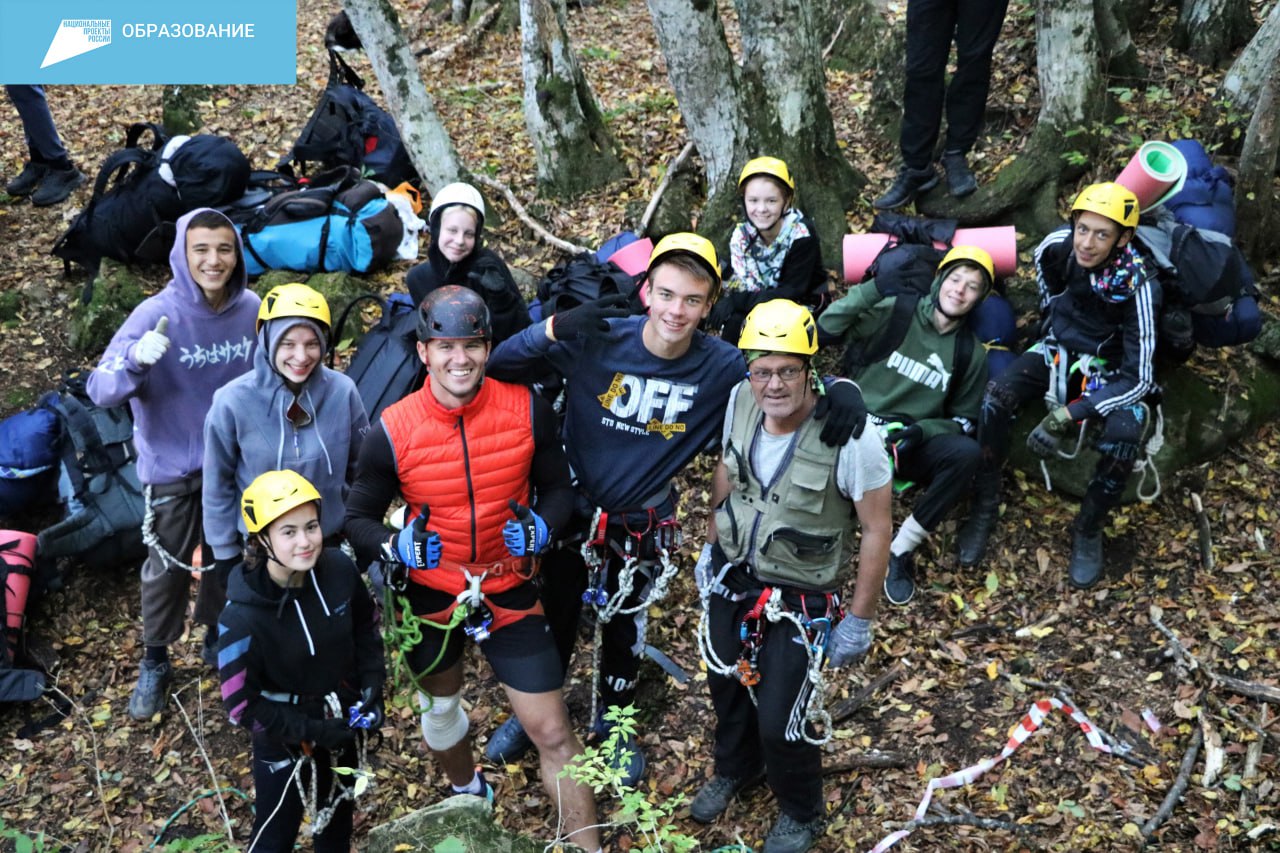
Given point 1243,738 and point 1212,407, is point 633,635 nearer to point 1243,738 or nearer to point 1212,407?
point 1243,738

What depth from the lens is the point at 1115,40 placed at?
888cm

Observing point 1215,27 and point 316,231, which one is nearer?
point 316,231

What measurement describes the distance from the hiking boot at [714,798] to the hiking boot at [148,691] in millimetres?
3277

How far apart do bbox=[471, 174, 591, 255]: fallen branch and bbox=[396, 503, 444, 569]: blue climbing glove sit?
4.90 metres

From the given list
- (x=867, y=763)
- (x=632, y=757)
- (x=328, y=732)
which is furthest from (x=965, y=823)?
(x=328, y=732)

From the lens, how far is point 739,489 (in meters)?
4.57

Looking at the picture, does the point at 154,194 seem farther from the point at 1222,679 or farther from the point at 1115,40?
the point at 1222,679

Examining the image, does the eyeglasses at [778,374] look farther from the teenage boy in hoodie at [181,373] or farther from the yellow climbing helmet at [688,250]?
the teenage boy in hoodie at [181,373]

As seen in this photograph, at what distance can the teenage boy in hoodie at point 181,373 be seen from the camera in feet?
16.9

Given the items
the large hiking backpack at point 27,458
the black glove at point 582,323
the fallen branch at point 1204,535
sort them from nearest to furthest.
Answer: the black glove at point 582,323
the fallen branch at point 1204,535
the large hiking backpack at point 27,458

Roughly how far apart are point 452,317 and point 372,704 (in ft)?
5.48

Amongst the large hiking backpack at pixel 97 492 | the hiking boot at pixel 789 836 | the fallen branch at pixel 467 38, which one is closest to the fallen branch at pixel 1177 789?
the hiking boot at pixel 789 836

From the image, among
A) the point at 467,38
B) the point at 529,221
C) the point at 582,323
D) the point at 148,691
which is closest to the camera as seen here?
the point at 582,323

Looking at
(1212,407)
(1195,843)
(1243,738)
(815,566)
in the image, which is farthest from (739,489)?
(1212,407)
